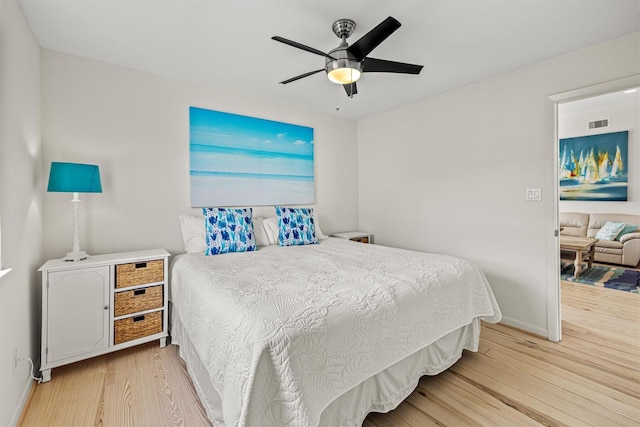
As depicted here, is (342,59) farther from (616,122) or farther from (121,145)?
(616,122)

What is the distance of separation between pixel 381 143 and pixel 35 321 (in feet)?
12.8

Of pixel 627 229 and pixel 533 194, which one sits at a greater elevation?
pixel 533 194

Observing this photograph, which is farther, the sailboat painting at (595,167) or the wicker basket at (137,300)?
the sailboat painting at (595,167)

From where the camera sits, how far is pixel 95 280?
2.16m

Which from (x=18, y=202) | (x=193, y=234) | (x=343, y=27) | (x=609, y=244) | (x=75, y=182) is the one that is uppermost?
(x=343, y=27)

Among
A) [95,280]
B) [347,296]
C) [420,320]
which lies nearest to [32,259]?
[95,280]

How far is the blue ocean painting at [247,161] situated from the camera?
3.04m

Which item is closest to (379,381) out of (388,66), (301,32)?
(388,66)

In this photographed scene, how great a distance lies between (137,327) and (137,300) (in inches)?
8.5

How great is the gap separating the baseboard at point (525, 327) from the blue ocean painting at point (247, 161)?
2.55 meters

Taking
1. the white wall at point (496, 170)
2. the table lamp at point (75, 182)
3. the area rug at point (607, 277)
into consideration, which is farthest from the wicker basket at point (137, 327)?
the area rug at point (607, 277)

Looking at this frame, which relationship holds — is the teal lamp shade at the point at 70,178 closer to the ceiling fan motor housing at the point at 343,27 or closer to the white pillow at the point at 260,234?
the white pillow at the point at 260,234

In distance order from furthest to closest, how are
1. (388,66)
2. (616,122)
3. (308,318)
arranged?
(616,122)
(388,66)
(308,318)

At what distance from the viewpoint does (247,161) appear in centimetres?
335
